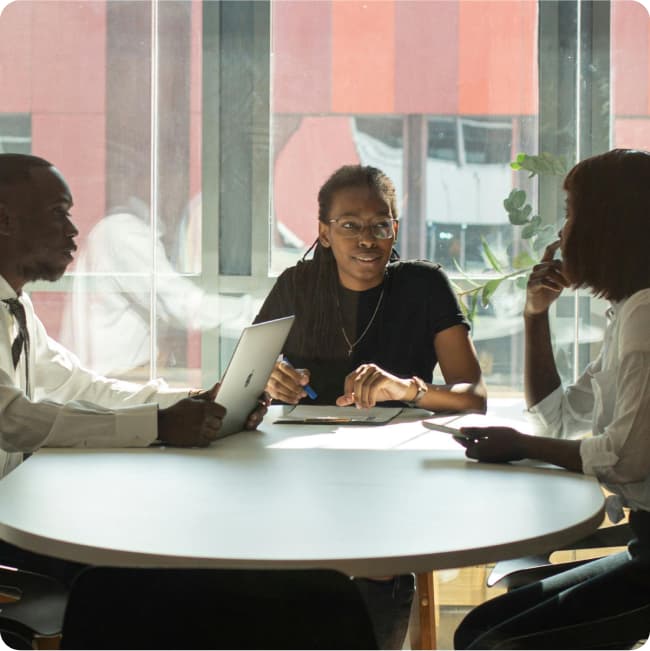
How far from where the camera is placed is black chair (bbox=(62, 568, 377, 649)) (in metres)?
1.10

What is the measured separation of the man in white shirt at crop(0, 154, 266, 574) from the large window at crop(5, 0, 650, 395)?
1.95 meters

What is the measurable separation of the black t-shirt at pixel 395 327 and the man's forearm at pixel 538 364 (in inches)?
20.1

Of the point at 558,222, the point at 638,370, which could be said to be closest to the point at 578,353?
the point at 558,222

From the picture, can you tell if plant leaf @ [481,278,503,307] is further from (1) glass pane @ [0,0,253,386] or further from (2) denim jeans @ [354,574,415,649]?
(2) denim jeans @ [354,574,415,649]

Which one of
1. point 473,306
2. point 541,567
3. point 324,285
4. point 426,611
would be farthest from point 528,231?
point 541,567

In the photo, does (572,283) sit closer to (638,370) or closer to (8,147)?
(638,370)

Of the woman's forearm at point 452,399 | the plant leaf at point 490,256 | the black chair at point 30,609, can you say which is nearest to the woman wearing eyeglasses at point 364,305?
the woman's forearm at point 452,399

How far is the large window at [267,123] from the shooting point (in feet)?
15.2

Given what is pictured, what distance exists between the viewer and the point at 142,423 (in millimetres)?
2141

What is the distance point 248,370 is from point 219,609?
1138 mm

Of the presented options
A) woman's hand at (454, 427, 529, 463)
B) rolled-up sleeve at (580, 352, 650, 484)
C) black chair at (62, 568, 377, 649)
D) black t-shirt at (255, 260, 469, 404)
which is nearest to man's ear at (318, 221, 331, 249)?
black t-shirt at (255, 260, 469, 404)

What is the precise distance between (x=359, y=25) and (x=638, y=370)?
3256 mm

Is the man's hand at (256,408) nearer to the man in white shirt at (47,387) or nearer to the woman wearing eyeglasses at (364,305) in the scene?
the man in white shirt at (47,387)

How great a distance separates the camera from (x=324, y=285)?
321cm
